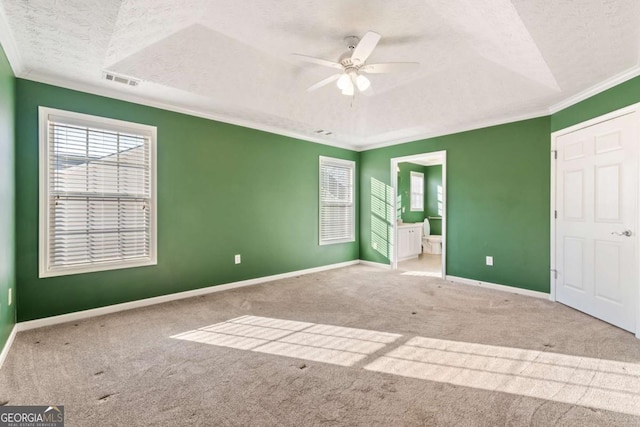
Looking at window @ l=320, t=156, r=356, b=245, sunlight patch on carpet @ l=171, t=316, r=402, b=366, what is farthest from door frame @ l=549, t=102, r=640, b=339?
window @ l=320, t=156, r=356, b=245

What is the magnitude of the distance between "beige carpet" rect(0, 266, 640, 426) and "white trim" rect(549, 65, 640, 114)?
98.3 inches

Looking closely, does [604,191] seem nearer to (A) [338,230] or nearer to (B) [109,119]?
(A) [338,230]

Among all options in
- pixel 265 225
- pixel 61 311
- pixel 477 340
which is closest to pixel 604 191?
pixel 477 340

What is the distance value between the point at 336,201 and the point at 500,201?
2860 mm

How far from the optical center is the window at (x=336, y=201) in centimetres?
575

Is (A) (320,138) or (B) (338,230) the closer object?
(A) (320,138)

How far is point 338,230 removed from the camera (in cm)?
602

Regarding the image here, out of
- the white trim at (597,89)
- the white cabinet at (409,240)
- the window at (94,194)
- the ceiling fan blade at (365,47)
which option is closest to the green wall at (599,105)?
the white trim at (597,89)

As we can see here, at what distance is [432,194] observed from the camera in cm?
864

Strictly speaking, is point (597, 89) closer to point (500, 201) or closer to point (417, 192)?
point (500, 201)

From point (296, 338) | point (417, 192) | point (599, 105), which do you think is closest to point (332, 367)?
point (296, 338)

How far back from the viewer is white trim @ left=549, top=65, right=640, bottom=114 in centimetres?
284

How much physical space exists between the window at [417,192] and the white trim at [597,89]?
14.6ft

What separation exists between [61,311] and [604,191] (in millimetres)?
5952
